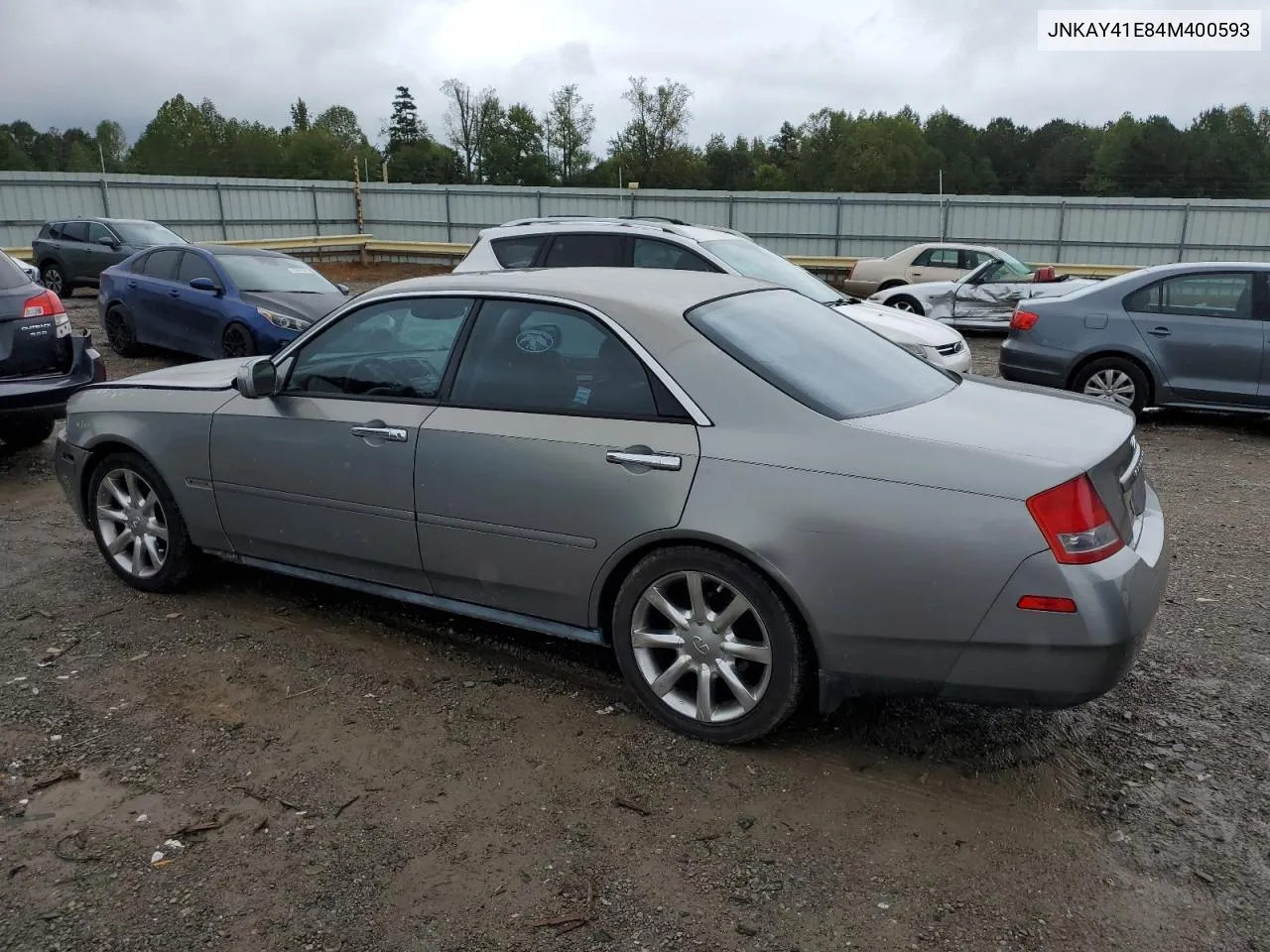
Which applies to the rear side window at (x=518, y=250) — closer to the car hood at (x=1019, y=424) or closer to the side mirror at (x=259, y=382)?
the side mirror at (x=259, y=382)

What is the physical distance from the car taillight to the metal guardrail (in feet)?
70.2

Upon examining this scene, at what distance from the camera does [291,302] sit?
444 inches

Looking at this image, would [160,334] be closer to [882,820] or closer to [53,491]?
[53,491]

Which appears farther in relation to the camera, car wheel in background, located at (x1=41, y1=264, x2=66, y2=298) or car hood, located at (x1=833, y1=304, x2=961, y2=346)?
car wheel in background, located at (x1=41, y1=264, x2=66, y2=298)

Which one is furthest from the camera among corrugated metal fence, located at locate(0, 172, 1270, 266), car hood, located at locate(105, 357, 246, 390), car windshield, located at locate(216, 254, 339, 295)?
corrugated metal fence, located at locate(0, 172, 1270, 266)

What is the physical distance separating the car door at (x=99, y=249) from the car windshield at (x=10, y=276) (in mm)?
12889

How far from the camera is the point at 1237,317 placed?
8594 millimetres

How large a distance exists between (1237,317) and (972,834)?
23.8ft

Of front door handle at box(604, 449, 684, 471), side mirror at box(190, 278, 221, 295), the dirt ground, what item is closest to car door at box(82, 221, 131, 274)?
side mirror at box(190, 278, 221, 295)

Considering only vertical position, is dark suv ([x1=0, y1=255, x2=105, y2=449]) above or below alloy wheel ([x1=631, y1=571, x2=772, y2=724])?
above

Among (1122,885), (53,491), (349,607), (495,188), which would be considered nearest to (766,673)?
(1122,885)

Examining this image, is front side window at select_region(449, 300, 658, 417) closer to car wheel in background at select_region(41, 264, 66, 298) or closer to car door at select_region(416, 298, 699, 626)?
car door at select_region(416, 298, 699, 626)

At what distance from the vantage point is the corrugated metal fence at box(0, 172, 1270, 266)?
80.7 feet

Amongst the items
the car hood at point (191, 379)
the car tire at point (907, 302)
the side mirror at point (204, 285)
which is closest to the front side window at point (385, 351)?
the car hood at point (191, 379)
